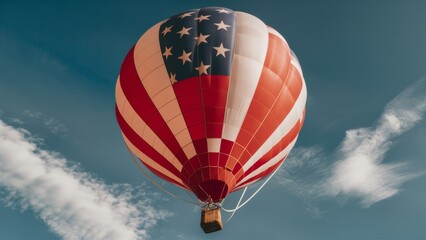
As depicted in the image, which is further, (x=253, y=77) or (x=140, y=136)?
(x=140, y=136)

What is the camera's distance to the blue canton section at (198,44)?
11.6 metres

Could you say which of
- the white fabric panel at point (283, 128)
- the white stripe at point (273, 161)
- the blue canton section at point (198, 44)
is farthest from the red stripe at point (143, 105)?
the white stripe at point (273, 161)

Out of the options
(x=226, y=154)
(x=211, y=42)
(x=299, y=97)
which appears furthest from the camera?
(x=299, y=97)

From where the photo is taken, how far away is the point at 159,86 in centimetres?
1186

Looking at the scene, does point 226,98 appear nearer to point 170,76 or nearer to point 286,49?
point 170,76

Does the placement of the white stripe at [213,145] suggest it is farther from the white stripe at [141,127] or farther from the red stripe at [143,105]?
the white stripe at [141,127]

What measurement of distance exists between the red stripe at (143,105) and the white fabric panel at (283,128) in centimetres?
217

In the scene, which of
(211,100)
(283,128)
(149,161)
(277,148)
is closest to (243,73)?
(211,100)

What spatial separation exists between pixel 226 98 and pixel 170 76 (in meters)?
1.86

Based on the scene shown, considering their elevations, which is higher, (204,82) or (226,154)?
(204,82)

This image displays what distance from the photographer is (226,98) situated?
11.4 meters

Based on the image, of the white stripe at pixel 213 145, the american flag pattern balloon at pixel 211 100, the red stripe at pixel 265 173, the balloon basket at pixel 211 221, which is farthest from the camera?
the red stripe at pixel 265 173

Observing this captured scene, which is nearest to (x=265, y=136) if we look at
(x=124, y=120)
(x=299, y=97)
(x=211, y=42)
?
(x=299, y=97)

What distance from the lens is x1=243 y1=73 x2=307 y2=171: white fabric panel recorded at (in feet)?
38.9
